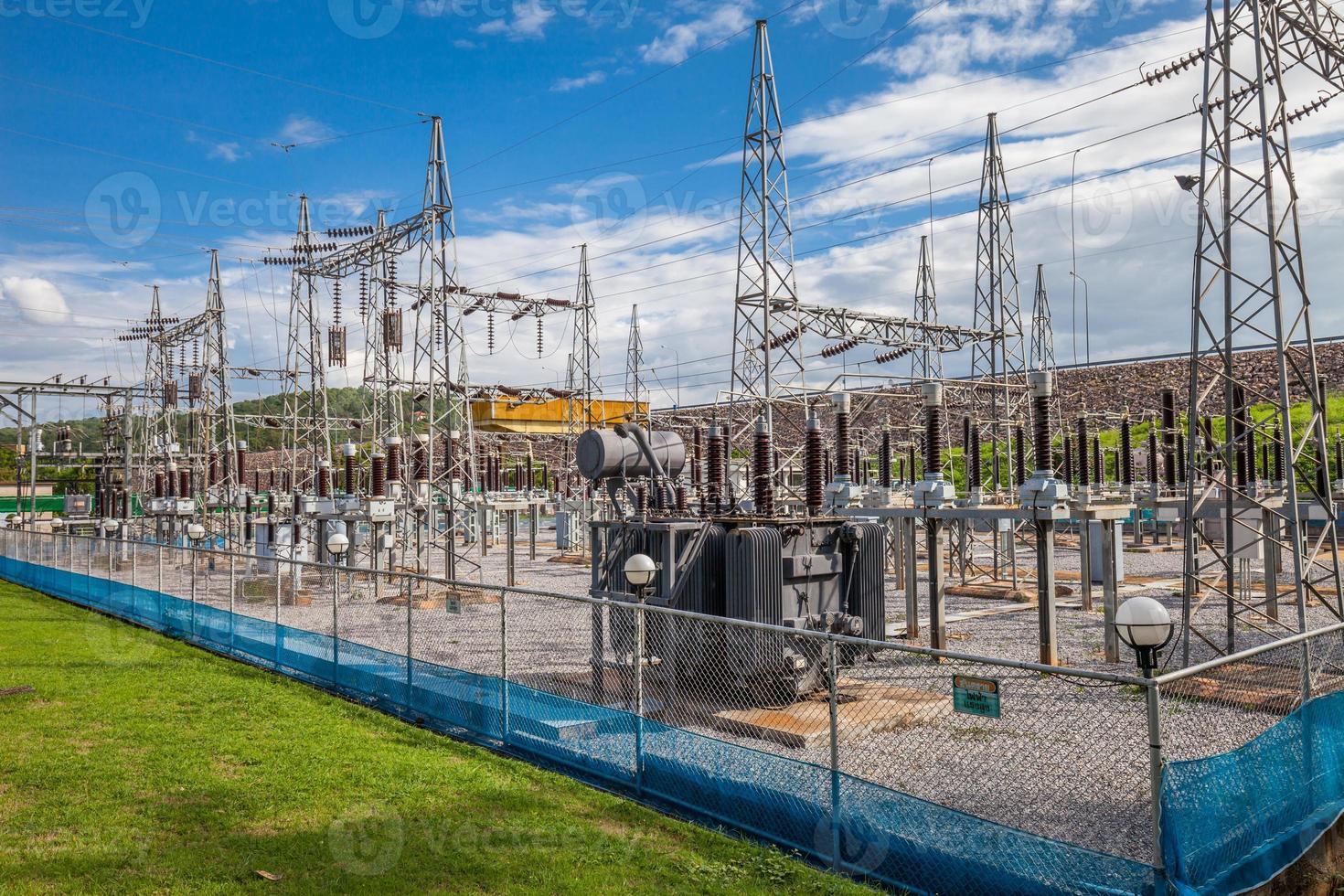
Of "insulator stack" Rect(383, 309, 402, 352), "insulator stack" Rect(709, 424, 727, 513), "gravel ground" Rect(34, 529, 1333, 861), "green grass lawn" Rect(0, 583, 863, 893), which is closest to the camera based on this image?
"green grass lawn" Rect(0, 583, 863, 893)

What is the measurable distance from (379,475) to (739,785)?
17.3 m

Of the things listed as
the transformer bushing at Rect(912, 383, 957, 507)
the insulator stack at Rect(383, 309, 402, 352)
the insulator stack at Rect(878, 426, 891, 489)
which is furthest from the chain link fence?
the insulator stack at Rect(878, 426, 891, 489)

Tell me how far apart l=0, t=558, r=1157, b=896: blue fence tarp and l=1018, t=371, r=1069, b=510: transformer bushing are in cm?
674

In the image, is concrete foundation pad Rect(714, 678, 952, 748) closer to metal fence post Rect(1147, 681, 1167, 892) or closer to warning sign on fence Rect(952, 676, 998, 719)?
warning sign on fence Rect(952, 676, 998, 719)

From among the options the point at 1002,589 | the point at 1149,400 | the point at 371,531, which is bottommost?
the point at 1002,589

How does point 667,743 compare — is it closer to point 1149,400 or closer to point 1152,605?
point 1152,605

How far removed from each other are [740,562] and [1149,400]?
5042 cm

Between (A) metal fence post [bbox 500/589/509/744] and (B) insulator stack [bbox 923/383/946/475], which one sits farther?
(B) insulator stack [bbox 923/383/946/475]

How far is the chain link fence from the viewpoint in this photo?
17.5 ft

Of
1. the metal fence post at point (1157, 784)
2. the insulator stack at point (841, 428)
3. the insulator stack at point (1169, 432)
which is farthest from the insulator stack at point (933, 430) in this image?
the metal fence post at point (1157, 784)

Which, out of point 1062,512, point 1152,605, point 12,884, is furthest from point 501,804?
point 1062,512

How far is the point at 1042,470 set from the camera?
12891 millimetres

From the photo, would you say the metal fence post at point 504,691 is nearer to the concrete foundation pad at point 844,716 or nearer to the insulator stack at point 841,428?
the concrete foundation pad at point 844,716

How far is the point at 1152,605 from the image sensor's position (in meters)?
5.22
